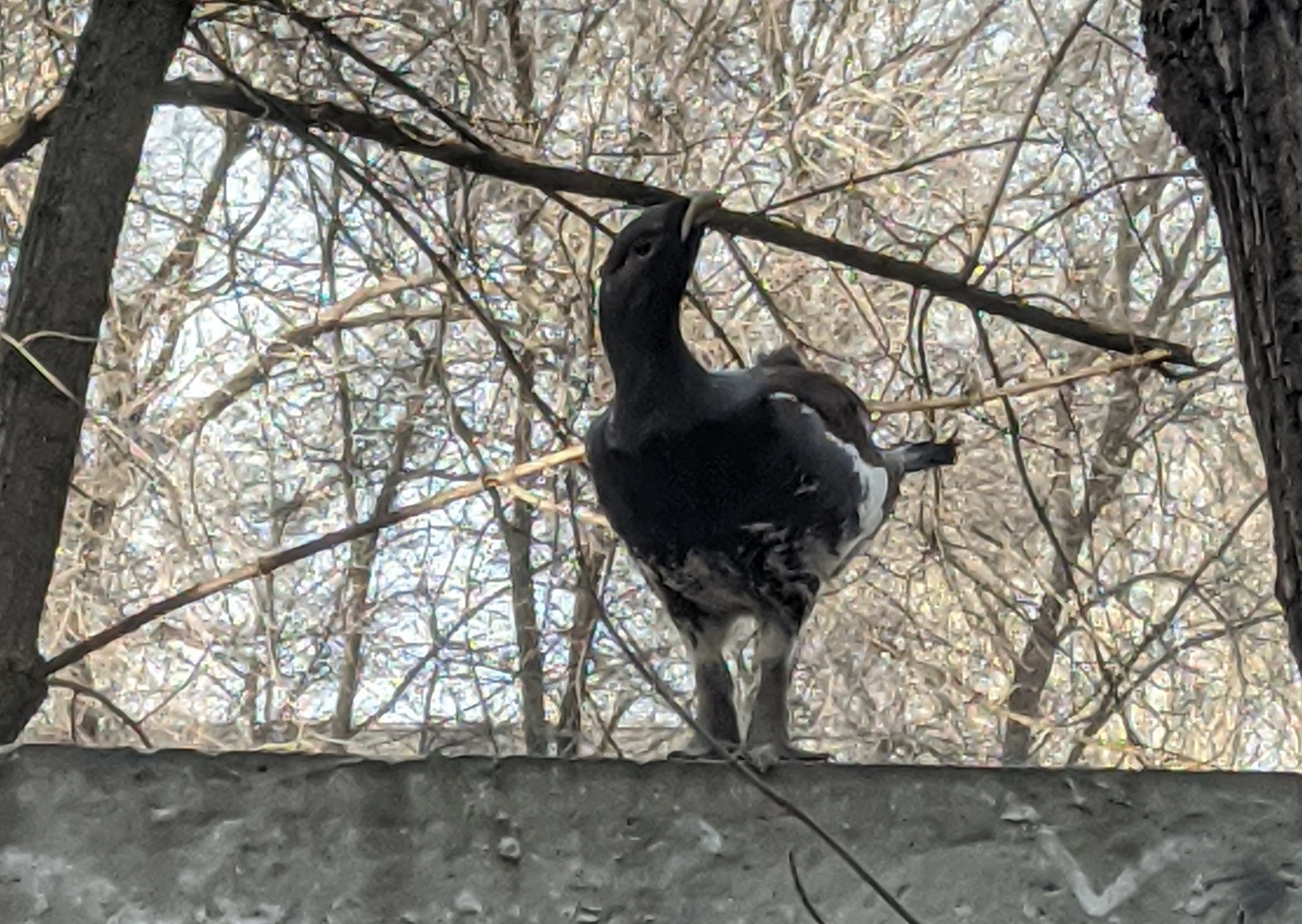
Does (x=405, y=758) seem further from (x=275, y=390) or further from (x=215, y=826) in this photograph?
(x=275, y=390)

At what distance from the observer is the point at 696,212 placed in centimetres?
121

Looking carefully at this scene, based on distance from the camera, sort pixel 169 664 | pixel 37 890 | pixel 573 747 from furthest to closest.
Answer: pixel 169 664, pixel 573 747, pixel 37 890

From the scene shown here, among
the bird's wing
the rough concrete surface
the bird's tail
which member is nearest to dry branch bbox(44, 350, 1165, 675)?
→ the bird's tail

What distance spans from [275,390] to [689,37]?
36.6 inches

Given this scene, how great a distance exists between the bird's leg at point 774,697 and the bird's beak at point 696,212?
30cm

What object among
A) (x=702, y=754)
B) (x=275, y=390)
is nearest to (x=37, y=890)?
(x=702, y=754)

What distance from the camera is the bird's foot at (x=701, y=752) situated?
1.14 metres

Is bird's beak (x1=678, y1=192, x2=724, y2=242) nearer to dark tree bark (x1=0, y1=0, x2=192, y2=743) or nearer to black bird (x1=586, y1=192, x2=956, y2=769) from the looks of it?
black bird (x1=586, y1=192, x2=956, y2=769)

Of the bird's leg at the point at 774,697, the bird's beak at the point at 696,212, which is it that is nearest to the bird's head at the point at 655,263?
the bird's beak at the point at 696,212

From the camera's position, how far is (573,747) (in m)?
2.39

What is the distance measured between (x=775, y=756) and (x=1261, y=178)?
486mm

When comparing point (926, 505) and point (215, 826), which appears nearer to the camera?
point (215, 826)

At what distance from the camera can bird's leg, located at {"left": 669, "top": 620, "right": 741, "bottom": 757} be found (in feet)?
4.17

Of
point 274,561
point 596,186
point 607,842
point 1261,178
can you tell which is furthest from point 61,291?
point 1261,178
